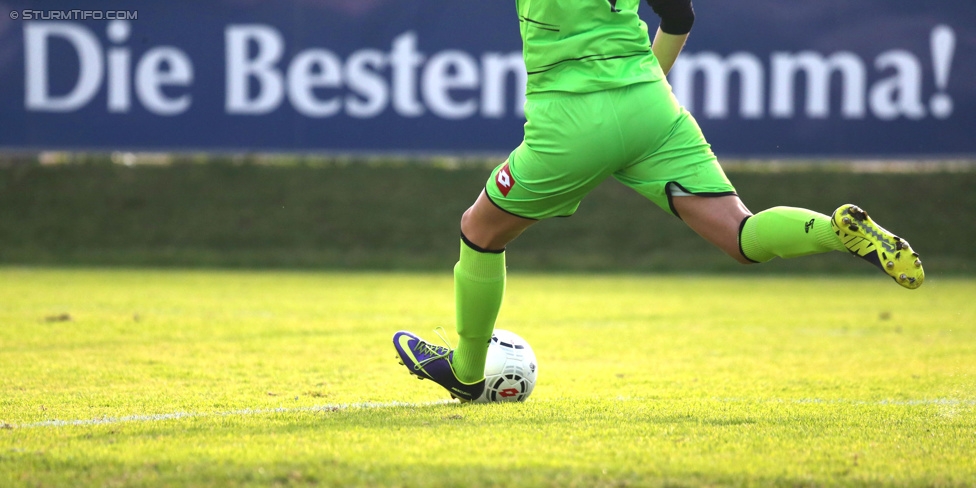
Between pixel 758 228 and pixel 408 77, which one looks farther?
pixel 408 77

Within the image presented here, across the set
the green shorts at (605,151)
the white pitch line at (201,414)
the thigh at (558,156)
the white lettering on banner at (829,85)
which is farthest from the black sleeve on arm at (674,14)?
the white lettering on banner at (829,85)

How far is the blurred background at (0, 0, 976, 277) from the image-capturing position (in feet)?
48.0

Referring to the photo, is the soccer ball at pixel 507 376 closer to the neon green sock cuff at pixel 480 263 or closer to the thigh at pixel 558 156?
the neon green sock cuff at pixel 480 263

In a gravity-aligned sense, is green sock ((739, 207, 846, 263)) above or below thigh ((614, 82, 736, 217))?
below

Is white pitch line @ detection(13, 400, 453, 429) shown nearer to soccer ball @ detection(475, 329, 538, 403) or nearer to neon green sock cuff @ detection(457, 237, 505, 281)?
soccer ball @ detection(475, 329, 538, 403)

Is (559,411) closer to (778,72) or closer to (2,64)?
(778,72)

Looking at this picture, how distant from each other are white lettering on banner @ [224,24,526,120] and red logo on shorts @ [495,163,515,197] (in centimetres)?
1097

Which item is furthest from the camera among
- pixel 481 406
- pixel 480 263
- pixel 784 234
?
pixel 481 406

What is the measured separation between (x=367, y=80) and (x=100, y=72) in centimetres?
371

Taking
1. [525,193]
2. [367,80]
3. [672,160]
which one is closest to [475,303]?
[525,193]

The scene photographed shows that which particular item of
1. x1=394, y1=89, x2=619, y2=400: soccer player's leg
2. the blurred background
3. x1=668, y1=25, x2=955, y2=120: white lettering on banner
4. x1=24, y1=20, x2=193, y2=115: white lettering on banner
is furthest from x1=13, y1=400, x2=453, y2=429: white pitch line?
x1=24, y1=20, x2=193, y2=115: white lettering on banner

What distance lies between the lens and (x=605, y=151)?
12.5 feet

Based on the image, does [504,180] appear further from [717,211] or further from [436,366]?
[436,366]

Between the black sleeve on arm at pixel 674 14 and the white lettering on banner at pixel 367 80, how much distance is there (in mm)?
10557
